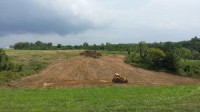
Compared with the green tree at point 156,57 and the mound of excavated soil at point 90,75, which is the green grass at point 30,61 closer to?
the mound of excavated soil at point 90,75

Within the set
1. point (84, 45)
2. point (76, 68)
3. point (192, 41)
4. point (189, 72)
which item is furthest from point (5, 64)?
point (192, 41)

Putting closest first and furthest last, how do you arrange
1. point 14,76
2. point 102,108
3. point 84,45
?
point 102,108, point 14,76, point 84,45

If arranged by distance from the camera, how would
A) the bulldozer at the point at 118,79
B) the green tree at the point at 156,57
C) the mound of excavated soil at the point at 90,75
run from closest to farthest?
the mound of excavated soil at the point at 90,75
the bulldozer at the point at 118,79
the green tree at the point at 156,57

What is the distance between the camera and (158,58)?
39469 millimetres

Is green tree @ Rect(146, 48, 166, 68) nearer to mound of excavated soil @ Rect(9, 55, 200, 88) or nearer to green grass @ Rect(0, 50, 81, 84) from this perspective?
mound of excavated soil @ Rect(9, 55, 200, 88)

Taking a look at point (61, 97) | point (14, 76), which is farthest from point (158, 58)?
point (61, 97)

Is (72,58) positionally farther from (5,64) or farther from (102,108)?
(102,108)

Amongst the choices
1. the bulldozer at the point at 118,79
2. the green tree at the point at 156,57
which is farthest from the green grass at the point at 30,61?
the green tree at the point at 156,57

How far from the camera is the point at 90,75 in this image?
1355 inches

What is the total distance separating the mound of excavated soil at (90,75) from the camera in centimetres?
3083

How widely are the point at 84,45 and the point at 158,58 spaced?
22.4 m

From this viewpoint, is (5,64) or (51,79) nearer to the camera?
(51,79)

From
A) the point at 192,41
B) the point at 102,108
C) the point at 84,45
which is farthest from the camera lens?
the point at 192,41

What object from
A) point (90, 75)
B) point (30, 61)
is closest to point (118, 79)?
point (90, 75)
